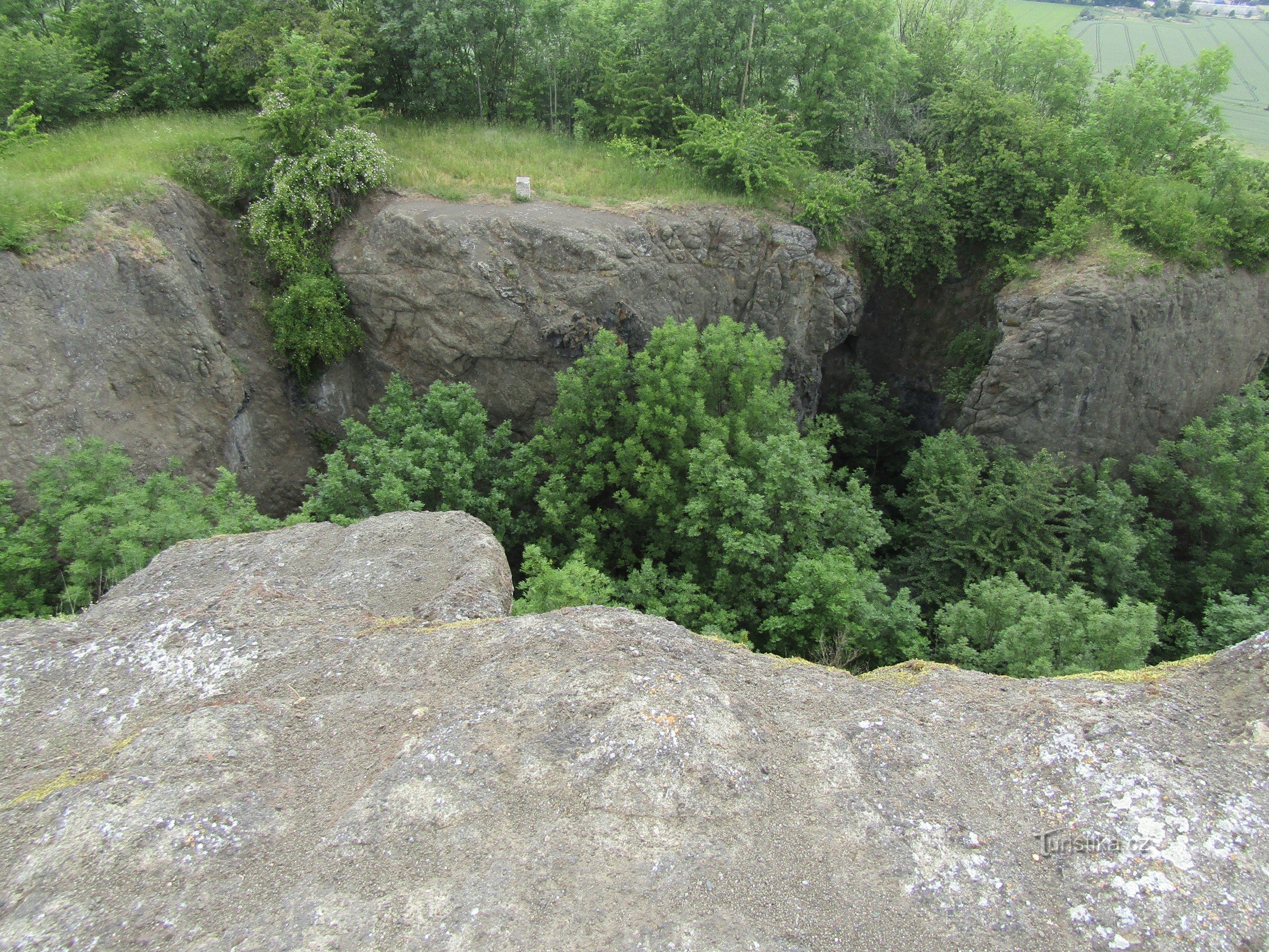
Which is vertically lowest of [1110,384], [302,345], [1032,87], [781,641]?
[781,641]

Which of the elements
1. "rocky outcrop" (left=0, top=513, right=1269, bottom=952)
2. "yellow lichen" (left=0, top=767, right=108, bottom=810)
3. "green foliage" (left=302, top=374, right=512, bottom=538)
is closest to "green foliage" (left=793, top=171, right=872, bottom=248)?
"green foliage" (left=302, top=374, right=512, bottom=538)

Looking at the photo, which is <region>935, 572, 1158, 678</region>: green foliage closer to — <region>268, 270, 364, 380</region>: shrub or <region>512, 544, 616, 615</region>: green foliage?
<region>512, 544, 616, 615</region>: green foliage

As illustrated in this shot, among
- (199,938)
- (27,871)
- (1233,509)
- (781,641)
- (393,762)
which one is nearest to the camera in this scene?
(199,938)

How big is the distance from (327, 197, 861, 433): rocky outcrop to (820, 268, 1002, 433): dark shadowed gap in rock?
20.8ft

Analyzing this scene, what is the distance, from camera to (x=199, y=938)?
4.71 m

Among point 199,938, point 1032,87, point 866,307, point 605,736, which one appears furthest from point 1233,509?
point 199,938

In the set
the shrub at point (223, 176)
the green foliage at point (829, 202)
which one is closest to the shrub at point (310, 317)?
the shrub at point (223, 176)

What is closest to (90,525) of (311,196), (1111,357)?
(311,196)

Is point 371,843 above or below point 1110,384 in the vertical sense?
above

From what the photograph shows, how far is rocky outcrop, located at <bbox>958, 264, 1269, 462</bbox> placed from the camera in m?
16.7

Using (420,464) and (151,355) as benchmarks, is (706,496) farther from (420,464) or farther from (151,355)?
(151,355)

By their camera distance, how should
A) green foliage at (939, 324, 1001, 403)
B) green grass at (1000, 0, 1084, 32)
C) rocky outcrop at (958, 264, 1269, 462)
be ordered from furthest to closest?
1. green grass at (1000, 0, 1084, 32)
2. green foliage at (939, 324, 1001, 403)
3. rocky outcrop at (958, 264, 1269, 462)

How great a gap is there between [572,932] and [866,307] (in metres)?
19.6

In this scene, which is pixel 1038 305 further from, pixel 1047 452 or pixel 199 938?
pixel 199 938
